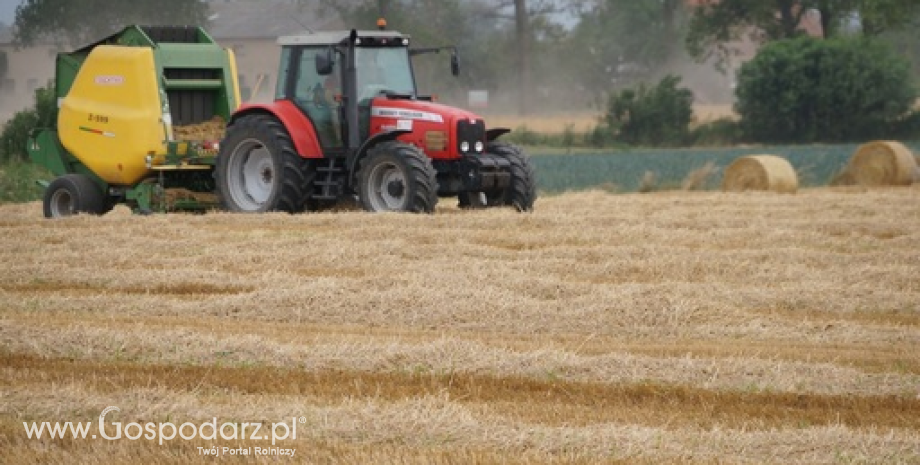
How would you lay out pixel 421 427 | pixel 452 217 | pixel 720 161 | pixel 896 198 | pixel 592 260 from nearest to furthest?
pixel 421 427
pixel 592 260
pixel 452 217
pixel 896 198
pixel 720 161

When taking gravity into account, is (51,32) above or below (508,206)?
above

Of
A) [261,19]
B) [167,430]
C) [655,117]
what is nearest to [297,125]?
[167,430]

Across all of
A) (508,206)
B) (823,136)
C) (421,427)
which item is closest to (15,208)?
(508,206)

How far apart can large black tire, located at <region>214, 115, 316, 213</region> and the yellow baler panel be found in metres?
0.76

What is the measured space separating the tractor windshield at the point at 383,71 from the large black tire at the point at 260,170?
101 cm

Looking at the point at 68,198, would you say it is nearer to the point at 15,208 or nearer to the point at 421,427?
the point at 15,208

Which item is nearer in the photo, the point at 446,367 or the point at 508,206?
the point at 446,367

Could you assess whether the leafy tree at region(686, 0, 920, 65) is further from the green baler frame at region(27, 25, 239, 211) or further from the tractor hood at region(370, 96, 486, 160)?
the tractor hood at region(370, 96, 486, 160)

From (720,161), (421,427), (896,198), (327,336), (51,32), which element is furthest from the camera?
(51,32)

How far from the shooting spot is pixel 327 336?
9914mm

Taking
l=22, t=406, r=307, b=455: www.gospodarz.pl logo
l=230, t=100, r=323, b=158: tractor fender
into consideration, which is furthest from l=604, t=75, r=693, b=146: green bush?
l=22, t=406, r=307, b=455: www.gospodarz.pl logo

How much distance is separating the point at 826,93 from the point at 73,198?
113 ft

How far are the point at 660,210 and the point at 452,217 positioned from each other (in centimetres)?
376

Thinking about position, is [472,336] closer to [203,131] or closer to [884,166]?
[203,131]
